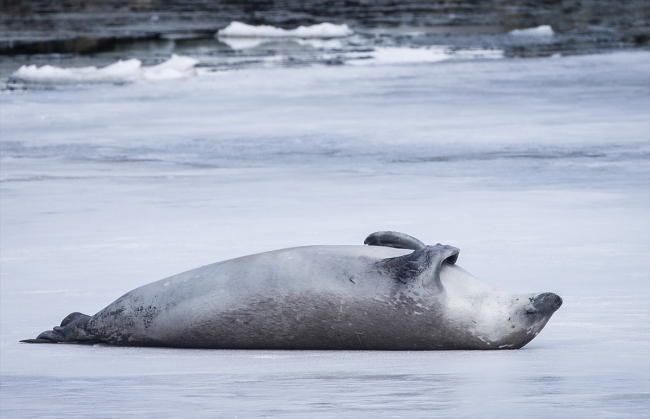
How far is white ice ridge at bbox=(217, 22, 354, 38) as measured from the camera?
21844mm

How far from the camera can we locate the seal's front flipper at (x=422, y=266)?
14.9ft

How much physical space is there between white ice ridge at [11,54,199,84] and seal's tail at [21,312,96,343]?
10.9m

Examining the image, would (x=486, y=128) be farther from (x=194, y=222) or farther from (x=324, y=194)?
(x=194, y=222)

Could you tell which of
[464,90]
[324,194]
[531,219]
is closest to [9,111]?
[464,90]

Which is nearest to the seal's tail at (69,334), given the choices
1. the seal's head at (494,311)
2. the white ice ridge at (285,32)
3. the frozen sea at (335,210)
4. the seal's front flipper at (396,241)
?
the frozen sea at (335,210)

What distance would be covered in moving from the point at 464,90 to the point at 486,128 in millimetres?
2629

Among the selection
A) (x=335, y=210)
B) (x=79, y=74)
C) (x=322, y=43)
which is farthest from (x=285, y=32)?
(x=335, y=210)

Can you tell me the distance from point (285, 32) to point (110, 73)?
22.4ft

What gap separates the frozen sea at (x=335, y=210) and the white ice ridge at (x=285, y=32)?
554 centimetres

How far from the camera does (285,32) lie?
2222cm

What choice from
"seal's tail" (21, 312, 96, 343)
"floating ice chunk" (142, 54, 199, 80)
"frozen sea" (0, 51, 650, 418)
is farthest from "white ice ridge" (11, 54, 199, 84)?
"seal's tail" (21, 312, 96, 343)

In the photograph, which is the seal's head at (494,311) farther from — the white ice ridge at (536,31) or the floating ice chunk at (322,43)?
the white ice ridge at (536,31)

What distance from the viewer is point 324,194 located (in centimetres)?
830

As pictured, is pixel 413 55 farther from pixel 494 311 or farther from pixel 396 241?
pixel 494 311
